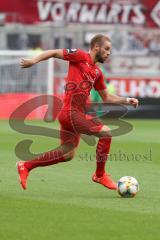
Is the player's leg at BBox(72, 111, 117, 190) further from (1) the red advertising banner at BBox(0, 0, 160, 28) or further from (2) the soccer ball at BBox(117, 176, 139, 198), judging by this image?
(1) the red advertising banner at BBox(0, 0, 160, 28)

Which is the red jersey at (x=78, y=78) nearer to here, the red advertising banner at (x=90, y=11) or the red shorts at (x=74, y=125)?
the red shorts at (x=74, y=125)

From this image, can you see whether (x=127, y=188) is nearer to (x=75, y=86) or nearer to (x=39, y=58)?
(x=75, y=86)

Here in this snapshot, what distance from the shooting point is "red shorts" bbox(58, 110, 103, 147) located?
9.03 metres

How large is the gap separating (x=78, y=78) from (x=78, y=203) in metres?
1.49

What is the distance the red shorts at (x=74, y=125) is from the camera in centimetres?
903

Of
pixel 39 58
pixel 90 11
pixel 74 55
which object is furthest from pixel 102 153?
pixel 90 11

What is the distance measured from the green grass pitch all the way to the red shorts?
2.15ft

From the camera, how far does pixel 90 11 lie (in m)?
34.6

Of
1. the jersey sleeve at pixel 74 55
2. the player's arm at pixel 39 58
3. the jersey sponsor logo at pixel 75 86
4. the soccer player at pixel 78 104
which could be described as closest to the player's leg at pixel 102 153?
the soccer player at pixel 78 104

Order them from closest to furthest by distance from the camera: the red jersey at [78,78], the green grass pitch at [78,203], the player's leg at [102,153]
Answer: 1. the green grass pitch at [78,203]
2. the red jersey at [78,78]
3. the player's leg at [102,153]

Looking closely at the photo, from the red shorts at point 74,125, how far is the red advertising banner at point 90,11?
24.9 metres

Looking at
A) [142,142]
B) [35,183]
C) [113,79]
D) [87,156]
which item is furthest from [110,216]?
[113,79]

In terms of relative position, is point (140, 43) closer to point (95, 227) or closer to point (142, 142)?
point (142, 142)

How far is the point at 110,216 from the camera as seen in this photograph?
7590 mm
